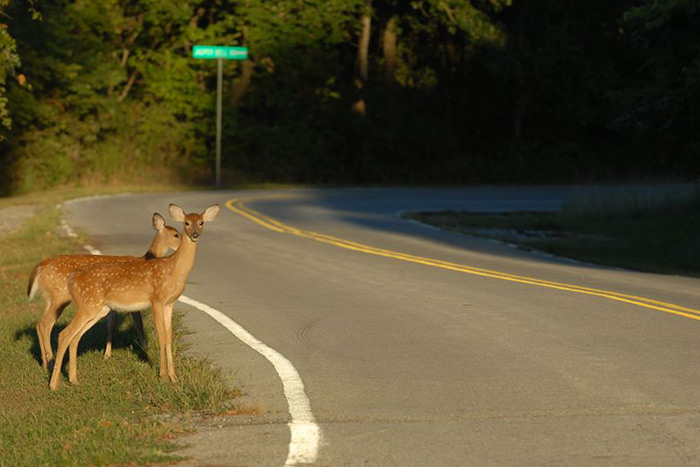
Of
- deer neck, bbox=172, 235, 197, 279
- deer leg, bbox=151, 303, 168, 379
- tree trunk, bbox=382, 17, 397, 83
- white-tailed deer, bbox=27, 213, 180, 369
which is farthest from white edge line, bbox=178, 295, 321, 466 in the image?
tree trunk, bbox=382, 17, 397, 83

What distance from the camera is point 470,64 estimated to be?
64.1 m

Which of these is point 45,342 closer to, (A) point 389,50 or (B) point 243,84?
(B) point 243,84

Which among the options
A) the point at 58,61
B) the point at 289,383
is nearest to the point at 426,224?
the point at 289,383

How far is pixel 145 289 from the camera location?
9.70 metres

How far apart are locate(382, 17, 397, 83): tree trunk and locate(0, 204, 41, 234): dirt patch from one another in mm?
26878

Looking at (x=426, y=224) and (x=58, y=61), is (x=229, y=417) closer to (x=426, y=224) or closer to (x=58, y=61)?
(x=426, y=224)

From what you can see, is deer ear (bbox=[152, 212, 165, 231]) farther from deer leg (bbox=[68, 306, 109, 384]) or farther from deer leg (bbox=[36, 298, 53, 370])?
deer leg (bbox=[36, 298, 53, 370])

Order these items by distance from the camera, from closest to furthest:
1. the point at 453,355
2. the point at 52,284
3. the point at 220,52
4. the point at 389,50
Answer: the point at 52,284, the point at 453,355, the point at 220,52, the point at 389,50

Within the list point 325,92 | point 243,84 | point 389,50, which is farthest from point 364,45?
point 243,84

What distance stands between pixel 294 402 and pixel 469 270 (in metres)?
10.0

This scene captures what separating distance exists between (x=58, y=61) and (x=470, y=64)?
24.6 meters

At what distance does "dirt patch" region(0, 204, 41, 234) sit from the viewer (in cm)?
2885

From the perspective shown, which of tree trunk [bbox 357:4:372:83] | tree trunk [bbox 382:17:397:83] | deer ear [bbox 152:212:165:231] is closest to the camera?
deer ear [bbox 152:212:165:231]

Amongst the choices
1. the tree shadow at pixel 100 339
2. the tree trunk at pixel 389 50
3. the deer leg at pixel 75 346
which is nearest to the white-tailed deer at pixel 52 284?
the tree shadow at pixel 100 339
